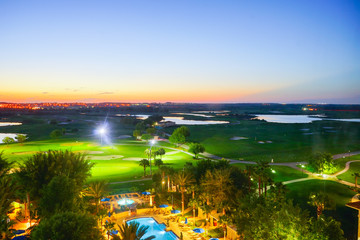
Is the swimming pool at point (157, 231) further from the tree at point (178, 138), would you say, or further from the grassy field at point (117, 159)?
the tree at point (178, 138)

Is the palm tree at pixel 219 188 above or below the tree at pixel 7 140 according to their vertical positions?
above

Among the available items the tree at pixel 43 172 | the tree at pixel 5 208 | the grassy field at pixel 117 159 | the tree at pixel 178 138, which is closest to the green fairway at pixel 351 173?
the grassy field at pixel 117 159

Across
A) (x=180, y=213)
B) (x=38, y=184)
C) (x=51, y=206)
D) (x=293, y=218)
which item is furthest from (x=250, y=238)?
(x=38, y=184)

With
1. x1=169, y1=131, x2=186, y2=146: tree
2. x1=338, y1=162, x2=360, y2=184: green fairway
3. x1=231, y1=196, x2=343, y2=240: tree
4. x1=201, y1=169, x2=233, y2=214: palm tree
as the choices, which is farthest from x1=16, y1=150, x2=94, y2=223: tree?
x1=169, y1=131, x2=186, y2=146: tree

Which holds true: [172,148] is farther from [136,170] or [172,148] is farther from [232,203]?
[232,203]

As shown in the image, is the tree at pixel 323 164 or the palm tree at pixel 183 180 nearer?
the palm tree at pixel 183 180

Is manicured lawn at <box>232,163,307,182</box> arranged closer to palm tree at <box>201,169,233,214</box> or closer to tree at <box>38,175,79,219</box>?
palm tree at <box>201,169,233,214</box>
